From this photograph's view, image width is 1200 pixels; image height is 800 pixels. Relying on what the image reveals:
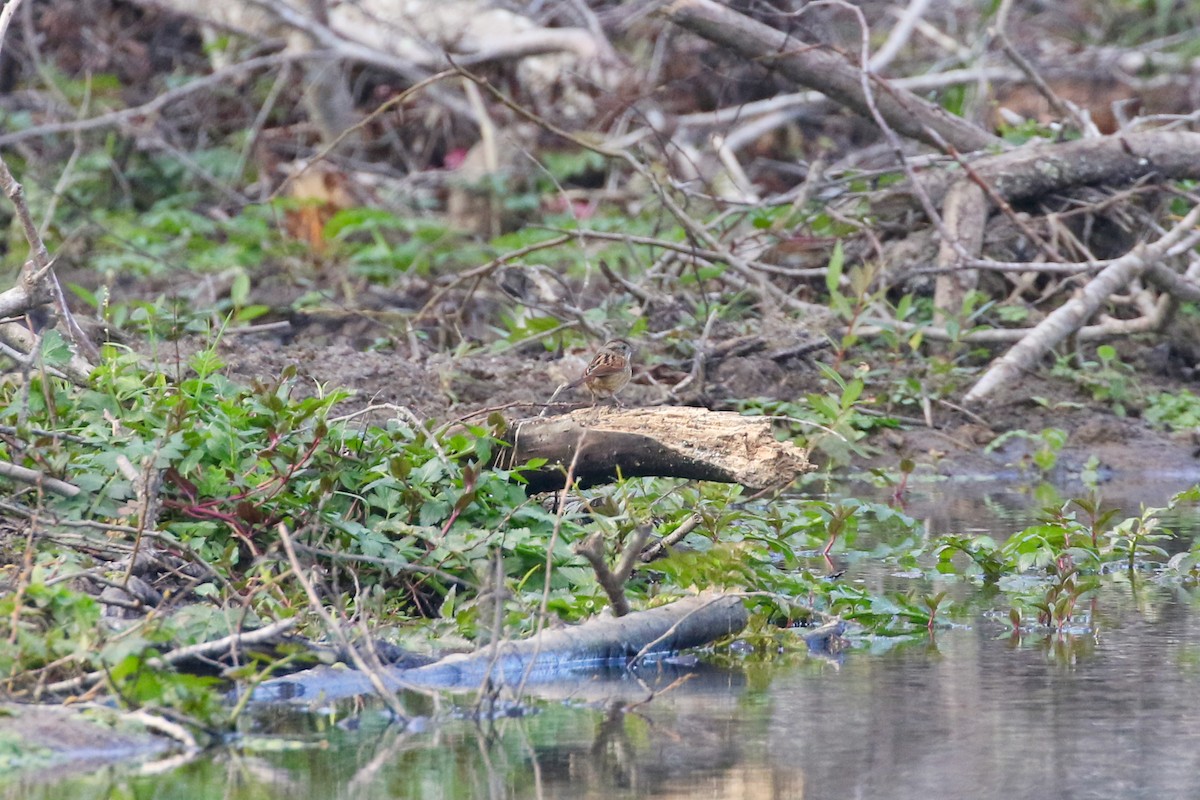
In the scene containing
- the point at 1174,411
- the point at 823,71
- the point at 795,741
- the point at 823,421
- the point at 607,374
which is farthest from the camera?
the point at 823,71

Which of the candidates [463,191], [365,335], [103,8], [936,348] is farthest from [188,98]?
[936,348]

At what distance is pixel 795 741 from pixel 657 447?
127 cm

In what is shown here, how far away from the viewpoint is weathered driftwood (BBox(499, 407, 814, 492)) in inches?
156

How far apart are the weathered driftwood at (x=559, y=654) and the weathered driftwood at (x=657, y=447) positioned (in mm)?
338

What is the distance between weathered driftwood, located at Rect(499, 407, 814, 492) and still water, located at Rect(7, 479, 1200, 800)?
499mm

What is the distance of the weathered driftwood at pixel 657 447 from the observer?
3.96m

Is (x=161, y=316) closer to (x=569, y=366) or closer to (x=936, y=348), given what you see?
(x=569, y=366)

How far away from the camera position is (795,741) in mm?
2953

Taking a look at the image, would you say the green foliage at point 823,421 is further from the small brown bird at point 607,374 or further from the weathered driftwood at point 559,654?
the weathered driftwood at point 559,654

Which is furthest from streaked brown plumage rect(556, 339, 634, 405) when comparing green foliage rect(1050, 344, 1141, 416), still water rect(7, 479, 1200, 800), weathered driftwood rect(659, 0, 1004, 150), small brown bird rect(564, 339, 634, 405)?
green foliage rect(1050, 344, 1141, 416)

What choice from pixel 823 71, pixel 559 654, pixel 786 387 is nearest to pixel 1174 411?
pixel 786 387

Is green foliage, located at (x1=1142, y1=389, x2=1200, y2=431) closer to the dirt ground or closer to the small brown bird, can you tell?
the dirt ground

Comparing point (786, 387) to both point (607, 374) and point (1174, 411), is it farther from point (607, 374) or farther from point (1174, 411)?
point (607, 374)

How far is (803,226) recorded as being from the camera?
28.0 feet
